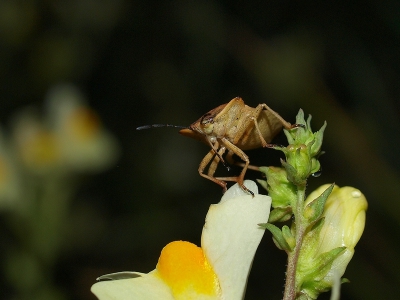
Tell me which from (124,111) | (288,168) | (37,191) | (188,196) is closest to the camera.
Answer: (288,168)

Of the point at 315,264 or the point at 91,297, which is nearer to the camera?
the point at 315,264

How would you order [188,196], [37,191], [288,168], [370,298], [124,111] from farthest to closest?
[124,111]
[188,196]
[37,191]
[370,298]
[288,168]

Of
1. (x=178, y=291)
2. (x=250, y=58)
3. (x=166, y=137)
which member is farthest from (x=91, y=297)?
(x=178, y=291)

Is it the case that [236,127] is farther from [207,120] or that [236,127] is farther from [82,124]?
[82,124]

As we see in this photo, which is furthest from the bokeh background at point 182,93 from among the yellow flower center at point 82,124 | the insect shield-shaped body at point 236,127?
the insect shield-shaped body at point 236,127

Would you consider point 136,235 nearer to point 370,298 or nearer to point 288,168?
point 370,298

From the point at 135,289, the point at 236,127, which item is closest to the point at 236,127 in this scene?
the point at 236,127

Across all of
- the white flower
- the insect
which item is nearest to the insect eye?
the insect
